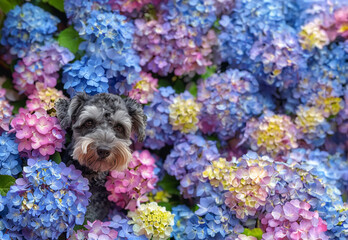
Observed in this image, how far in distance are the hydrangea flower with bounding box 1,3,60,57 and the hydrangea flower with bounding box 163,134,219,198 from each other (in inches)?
61.2

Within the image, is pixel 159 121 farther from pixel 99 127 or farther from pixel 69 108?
pixel 69 108

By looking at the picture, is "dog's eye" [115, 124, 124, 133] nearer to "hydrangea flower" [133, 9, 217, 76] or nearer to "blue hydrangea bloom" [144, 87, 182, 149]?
"blue hydrangea bloom" [144, 87, 182, 149]

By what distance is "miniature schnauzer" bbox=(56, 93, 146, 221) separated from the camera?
307 centimetres

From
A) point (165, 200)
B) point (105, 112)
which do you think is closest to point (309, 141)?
point (165, 200)

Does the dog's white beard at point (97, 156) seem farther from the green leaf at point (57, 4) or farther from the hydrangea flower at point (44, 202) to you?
the green leaf at point (57, 4)

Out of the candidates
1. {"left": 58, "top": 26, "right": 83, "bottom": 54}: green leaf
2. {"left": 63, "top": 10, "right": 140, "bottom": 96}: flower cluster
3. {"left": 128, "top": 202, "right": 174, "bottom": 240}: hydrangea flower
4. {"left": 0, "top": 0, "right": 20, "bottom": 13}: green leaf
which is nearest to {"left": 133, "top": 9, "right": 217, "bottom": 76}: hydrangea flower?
{"left": 63, "top": 10, "right": 140, "bottom": 96}: flower cluster

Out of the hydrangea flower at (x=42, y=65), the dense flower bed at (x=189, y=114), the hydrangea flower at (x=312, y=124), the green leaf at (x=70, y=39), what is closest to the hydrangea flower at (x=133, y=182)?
the dense flower bed at (x=189, y=114)

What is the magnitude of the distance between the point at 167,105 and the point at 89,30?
38.7 inches

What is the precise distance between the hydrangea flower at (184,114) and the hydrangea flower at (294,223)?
3.65 feet

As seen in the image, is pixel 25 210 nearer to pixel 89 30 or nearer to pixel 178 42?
pixel 89 30

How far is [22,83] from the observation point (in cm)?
389

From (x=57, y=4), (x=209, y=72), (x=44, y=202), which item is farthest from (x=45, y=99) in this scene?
(x=209, y=72)

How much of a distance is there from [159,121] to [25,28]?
1.46 metres

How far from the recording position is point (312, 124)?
420 centimetres
